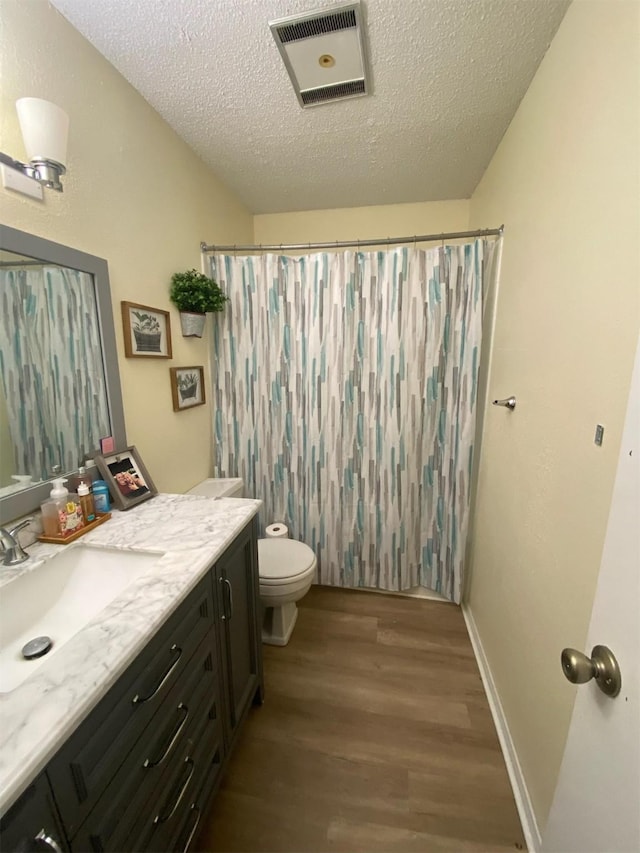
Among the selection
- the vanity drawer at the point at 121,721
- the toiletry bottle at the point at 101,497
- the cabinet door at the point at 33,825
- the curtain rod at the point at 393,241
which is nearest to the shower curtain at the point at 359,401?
the curtain rod at the point at 393,241

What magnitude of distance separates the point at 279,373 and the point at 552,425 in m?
1.33

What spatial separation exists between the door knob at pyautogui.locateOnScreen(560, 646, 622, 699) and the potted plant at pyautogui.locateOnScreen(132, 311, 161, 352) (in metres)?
1.57

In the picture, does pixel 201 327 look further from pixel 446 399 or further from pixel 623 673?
pixel 623 673

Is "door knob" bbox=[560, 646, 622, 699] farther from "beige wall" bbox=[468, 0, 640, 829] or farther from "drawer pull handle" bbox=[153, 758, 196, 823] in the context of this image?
"drawer pull handle" bbox=[153, 758, 196, 823]

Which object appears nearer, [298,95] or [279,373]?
[298,95]

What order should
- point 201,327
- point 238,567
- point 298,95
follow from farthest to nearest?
point 201,327 → point 298,95 → point 238,567

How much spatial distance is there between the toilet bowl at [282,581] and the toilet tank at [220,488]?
311 millimetres

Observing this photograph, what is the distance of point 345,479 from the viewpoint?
194 cm

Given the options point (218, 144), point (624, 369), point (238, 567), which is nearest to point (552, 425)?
point (624, 369)

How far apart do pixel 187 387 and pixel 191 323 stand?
1.06ft

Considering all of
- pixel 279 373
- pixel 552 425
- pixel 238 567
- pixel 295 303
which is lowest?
pixel 238 567

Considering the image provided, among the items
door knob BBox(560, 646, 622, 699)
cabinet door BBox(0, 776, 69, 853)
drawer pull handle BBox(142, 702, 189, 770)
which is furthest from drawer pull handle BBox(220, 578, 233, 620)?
door knob BBox(560, 646, 622, 699)

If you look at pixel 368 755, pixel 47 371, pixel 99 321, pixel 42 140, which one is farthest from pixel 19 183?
pixel 368 755

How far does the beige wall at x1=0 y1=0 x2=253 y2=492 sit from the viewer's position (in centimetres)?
94
